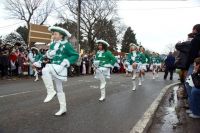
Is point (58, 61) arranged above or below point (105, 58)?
below

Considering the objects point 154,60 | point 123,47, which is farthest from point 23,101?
point 123,47

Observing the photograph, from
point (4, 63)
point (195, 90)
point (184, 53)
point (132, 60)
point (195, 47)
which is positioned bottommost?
point (195, 90)

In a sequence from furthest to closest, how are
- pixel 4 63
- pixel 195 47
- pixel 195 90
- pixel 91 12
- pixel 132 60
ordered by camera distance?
pixel 91 12, pixel 4 63, pixel 132 60, pixel 195 47, pixel 195 90

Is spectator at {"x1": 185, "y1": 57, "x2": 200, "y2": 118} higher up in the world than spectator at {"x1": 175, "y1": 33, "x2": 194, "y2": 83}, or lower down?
lower down

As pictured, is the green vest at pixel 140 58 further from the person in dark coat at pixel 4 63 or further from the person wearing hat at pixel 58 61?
the person wearing hat at pixel 58 61

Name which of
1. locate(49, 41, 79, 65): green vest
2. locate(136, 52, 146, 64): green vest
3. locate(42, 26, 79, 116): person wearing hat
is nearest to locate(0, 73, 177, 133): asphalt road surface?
locate(42, 26, 79, 116): person wearing hat

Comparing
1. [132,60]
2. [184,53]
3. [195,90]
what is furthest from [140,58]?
[195,90]

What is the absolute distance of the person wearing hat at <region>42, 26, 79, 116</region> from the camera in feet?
28.5

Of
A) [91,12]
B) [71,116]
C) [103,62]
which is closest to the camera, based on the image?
[71,116]

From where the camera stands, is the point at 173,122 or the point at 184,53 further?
the point at 184,53

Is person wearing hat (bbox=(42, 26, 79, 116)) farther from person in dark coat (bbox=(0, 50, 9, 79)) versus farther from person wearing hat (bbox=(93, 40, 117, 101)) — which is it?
person in dark coat (bbox=(0, 50, 9, 79))

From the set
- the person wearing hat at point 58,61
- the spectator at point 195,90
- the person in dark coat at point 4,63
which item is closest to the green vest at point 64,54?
the person wearing hat at point 58,61

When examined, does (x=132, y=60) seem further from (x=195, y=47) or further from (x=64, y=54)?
(x=64, y=54)

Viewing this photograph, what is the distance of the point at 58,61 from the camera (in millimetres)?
8844
